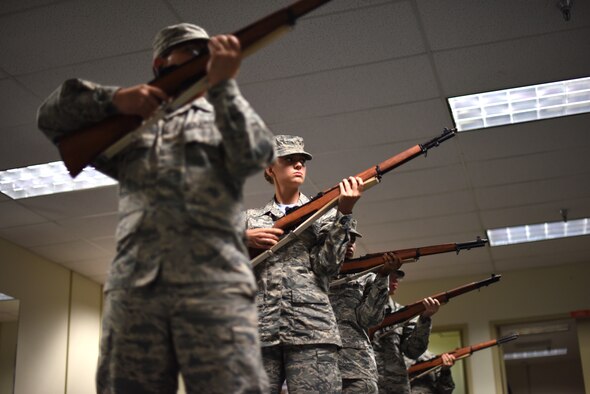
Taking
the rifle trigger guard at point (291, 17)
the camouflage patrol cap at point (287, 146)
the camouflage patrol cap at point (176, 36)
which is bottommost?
the rifle trigger guard at point (291, 17)

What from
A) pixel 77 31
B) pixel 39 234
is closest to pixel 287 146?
pixel 77 31

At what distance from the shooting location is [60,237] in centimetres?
757

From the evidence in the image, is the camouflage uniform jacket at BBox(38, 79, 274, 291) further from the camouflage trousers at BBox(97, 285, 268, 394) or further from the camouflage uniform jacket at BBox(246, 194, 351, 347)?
the camouflage uniform jacket at BBox(246, 194, 351, 347)

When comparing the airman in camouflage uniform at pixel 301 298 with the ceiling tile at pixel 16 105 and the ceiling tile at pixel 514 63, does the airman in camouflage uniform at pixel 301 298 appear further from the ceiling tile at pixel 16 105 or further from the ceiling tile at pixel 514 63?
the ceiling tile at pixel 16 105

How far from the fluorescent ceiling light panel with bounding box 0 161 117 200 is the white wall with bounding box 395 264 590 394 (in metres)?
4.30

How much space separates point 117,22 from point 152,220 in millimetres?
2753

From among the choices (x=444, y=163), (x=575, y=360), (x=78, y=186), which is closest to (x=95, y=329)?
(x=78, y=186)

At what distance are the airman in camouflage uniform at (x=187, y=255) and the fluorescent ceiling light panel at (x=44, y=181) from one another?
427 cm

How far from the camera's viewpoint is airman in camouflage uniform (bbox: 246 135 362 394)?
3.09 metres

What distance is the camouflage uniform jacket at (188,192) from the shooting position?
6.24ft

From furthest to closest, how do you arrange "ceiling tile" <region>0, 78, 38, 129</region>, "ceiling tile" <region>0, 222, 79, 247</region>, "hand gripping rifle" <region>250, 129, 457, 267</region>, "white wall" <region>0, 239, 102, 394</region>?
"white wall" <region>0, 239, 102, 394</region> < "ceiling tile" <region>0, 222, 79, 247</region> < "ceiling tile" <region>0, 78, 38, 129</region> < "hand gripping rifle" <region>250, 129, 457, 267</region>

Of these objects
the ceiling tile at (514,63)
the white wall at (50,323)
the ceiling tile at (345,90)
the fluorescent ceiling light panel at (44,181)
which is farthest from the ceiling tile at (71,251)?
the ceiling tile at (514,63)

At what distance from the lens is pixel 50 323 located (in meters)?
8.10

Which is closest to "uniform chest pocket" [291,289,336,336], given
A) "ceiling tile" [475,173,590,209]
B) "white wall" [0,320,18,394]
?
"ceiling tile" [475,173,590,209]
